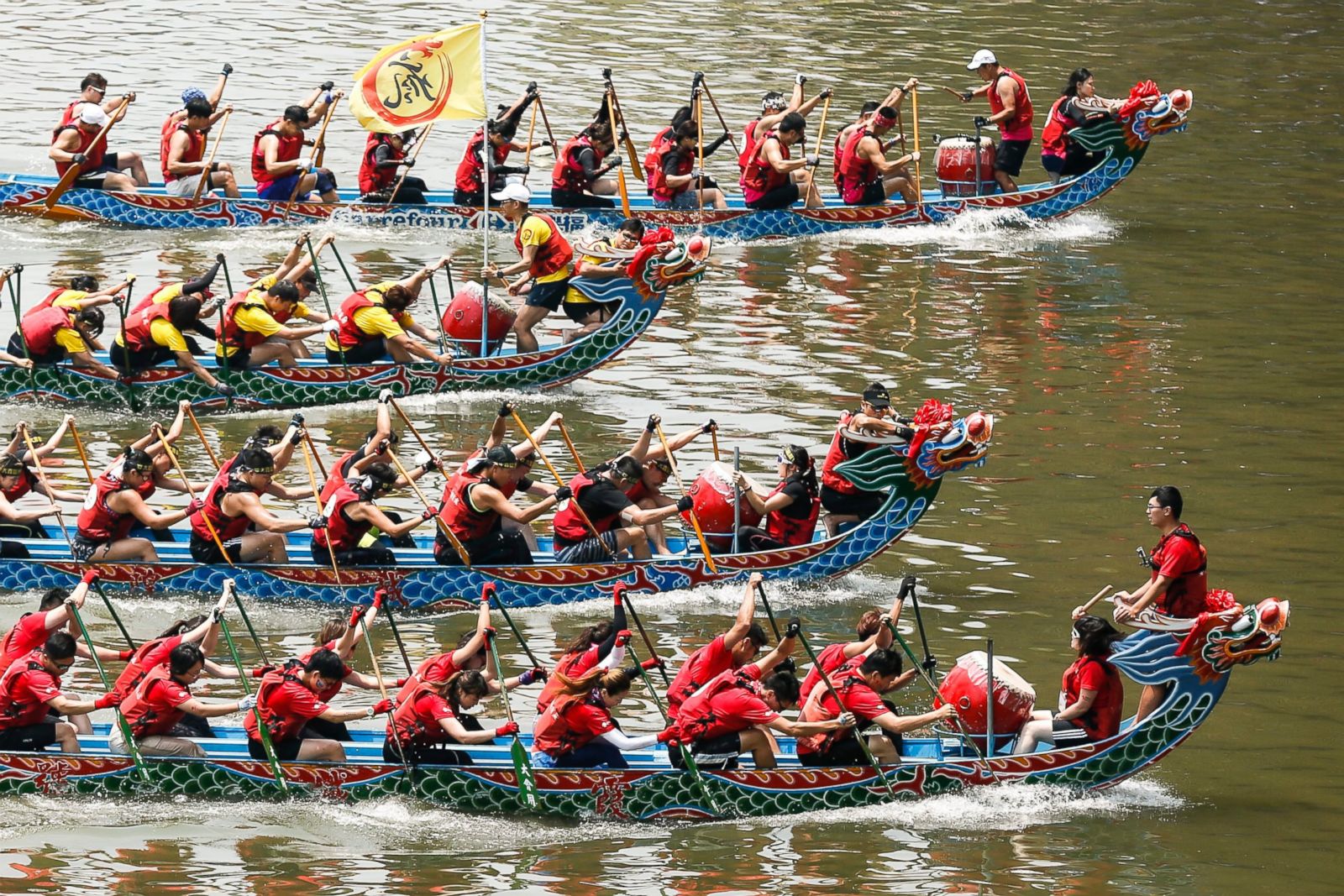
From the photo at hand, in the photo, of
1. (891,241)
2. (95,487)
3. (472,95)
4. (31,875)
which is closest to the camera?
(31,875)

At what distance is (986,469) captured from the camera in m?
21.7

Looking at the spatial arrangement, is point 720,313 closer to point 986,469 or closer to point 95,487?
→ point 986,469

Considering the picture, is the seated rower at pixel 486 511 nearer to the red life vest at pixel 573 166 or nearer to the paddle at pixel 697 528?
the paddle at pixel 697 528

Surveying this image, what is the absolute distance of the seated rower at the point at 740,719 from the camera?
14.8m

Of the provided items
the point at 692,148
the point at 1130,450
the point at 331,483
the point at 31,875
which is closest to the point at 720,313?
the point at 692,148

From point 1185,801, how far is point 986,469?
6833mm

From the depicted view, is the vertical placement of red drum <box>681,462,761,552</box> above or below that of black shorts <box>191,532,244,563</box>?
above

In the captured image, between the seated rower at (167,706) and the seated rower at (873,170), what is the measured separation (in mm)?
15187

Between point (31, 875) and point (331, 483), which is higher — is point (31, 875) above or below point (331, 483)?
below

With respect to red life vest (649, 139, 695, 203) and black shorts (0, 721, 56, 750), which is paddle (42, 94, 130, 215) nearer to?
red life vest (649, 139, 695, 203)

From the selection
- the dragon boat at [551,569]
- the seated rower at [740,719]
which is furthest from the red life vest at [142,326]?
the seated rower at [740,719]

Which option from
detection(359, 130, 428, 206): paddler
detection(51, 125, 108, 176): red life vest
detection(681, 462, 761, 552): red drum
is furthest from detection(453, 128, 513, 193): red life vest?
detection(681, 462, 761, 552): red drum

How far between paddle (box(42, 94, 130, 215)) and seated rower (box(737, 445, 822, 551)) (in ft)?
41.0

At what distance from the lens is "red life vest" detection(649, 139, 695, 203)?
27875 millimetres
